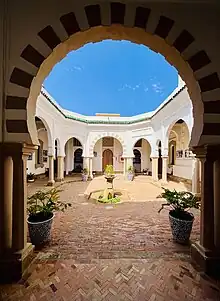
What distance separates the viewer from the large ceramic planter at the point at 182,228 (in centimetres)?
409

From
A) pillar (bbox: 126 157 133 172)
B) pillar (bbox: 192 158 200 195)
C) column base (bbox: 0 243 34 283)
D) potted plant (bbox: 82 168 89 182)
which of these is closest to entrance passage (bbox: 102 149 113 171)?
pillar (bbox: 126 157 133 172)

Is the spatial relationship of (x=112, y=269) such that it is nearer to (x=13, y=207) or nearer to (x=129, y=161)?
(x=13, y=207)

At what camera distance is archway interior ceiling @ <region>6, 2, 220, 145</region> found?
2.98 meters

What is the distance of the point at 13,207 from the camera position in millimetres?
3025

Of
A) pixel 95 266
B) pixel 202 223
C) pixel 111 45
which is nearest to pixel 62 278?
pixel 95 266

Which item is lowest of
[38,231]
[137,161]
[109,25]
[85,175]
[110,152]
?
[85,175]

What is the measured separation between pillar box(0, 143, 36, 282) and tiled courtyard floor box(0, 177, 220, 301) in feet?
1.04

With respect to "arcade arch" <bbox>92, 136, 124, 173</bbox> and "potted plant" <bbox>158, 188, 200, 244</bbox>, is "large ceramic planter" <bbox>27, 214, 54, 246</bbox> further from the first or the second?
"arcade arch" <bbox>92, 136, 124, 173</bbox>

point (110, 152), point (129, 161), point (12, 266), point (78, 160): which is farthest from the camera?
point (110, 152)

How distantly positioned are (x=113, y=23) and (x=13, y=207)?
305 centimetres

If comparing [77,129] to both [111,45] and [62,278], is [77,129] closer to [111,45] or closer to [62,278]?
[62,278]

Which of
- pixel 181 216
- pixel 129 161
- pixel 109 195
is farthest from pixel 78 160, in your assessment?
pixel 181 216

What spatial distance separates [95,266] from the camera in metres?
3.24

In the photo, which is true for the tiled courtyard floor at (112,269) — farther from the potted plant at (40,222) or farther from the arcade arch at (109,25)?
the arcade arch at (109,25)
